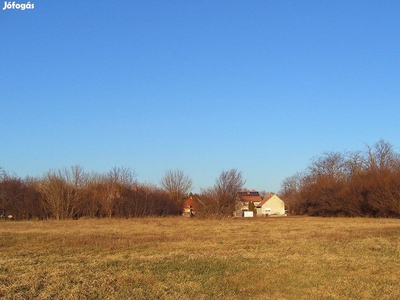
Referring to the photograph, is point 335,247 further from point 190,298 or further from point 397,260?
point 190,298

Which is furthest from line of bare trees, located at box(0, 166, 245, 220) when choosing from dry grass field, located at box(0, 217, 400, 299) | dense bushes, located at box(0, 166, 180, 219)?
dry grass field, located at box(0, 217, 400, 299)

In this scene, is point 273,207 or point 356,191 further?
point 273,207

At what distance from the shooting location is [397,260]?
11688 mm

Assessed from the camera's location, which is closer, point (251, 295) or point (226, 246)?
point (251, 295)

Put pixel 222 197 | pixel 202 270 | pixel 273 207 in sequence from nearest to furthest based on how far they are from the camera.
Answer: pixel 202 270 → pixel 222 197 → pixel 273 207

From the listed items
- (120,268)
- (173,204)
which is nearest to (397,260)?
(120,268)

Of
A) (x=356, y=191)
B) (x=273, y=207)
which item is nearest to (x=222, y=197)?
(x=356, y=191)

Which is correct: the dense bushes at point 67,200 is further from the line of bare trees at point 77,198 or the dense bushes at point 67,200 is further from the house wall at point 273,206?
the house wall at point 273,206

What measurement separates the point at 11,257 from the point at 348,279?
10262 mm

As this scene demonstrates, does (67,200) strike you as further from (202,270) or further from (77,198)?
(202,270)

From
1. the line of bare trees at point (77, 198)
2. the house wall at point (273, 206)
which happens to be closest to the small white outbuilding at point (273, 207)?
the house wall at point (273, 206)

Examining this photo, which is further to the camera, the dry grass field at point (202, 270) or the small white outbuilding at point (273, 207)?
the small white outbuilding at point (273, 207)

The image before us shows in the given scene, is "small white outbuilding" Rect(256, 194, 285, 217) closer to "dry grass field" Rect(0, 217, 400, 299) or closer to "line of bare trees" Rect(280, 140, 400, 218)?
"line of bare trees" Rect(280, 140, 400, 218)

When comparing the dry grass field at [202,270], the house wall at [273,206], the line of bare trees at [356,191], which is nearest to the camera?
the dry grass field at [202,270]
